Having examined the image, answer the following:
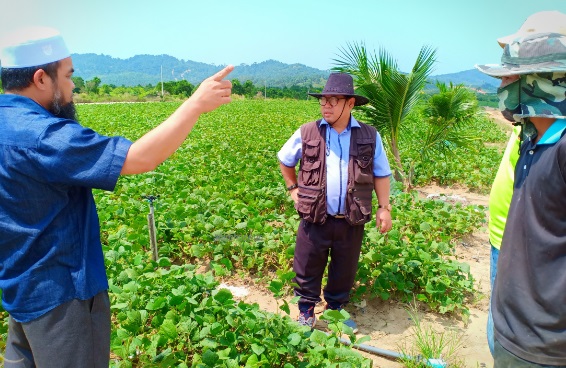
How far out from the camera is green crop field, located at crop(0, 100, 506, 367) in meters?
2.64

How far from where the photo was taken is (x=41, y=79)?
1.57 m

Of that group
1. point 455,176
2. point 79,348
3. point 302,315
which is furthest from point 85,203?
point 455,176

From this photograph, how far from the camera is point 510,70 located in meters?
1.57

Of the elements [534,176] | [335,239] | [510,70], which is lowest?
[335,239]

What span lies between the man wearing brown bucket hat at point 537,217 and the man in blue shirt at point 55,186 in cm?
105

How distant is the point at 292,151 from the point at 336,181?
0.42m

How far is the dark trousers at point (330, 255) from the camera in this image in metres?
3.25

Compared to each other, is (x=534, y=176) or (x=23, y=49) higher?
(x=23, y=49)

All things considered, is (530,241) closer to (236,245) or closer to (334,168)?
(334,168)

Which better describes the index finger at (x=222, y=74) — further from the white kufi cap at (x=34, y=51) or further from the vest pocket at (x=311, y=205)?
the vest pocket at (x=311, y=205)

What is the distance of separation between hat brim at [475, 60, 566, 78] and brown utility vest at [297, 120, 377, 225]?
1490mm

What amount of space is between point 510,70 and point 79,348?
1.86 m

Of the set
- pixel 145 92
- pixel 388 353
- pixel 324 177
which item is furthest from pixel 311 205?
pixel 145 92

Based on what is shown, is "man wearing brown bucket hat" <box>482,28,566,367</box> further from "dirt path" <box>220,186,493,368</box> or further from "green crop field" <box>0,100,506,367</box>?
"dirt path" <box>220,186,493,368</box>
